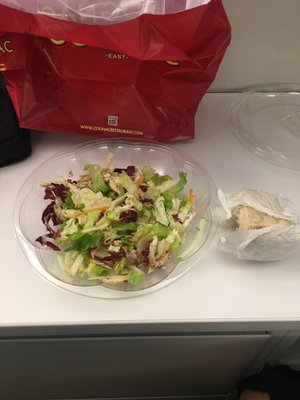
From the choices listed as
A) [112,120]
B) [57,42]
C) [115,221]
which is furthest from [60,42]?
[115,221]

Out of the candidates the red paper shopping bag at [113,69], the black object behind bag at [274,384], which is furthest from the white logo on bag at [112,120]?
the black object behind bag at [274,384]

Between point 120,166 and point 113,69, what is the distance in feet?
0.49

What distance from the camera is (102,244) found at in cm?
55

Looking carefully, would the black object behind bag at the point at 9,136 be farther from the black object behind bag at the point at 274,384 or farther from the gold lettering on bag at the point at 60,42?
the black object behind bag at the point at 274,384

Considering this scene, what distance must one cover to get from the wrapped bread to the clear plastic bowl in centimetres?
3

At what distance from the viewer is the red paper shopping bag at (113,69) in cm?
55

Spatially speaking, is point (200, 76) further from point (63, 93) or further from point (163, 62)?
point (63, 93)

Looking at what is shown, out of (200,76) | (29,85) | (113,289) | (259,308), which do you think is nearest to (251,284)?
(259,308)

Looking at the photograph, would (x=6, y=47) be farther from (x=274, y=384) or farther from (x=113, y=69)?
(x=274, y=384)

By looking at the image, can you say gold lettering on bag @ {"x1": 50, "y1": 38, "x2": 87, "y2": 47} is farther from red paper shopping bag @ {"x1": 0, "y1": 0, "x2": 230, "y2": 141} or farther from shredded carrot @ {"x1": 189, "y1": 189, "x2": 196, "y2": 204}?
shredded carrot @ {"x1": 189, "y1": 189, "x2": 196, "y2": 204}

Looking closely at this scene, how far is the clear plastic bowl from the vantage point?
1.76 ft

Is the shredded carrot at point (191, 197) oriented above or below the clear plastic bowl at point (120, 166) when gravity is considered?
above

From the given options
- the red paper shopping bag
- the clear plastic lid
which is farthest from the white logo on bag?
the clear plastic lid

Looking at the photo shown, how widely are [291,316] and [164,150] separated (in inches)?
12.4
